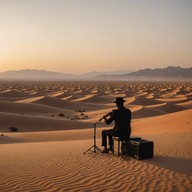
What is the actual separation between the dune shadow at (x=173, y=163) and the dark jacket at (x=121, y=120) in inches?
44.5

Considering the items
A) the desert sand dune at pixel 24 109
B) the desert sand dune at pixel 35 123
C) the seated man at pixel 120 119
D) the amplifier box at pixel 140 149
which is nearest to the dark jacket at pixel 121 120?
the seated man at pixel 120 119

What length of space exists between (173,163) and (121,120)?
2.03 m

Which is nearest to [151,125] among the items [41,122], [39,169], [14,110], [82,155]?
[41,122]

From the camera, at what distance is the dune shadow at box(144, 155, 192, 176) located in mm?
8843

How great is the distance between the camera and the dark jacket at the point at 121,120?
9.57m

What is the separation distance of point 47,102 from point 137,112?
15.8m

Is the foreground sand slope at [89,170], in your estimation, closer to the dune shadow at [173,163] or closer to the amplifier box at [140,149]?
the dune shadow at [173,163]

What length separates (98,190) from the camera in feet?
23.7

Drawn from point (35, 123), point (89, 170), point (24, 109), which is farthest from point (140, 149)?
point (24, 109)

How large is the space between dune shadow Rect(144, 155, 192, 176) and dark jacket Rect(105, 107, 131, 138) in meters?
1.13

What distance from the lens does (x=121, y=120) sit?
9.65 metres

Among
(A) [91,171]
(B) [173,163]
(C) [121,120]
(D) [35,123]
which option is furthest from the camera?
(D) [35,123]

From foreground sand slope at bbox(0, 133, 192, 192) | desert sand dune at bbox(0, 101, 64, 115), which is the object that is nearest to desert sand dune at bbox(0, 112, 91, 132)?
desert sand dune at bbox(0, 101, 64, 115)

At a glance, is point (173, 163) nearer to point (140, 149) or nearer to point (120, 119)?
point (140, 149)
